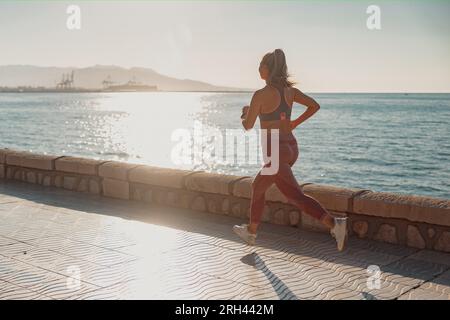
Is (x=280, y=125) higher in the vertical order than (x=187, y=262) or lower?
higher

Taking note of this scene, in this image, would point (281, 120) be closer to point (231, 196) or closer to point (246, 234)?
point (246, 234)

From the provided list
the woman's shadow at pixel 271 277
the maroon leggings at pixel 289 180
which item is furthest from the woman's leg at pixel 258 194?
the woman's shadow at pixel 271 277

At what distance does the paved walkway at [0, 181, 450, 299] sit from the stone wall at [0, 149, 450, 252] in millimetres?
173

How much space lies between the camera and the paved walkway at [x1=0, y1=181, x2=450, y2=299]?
4750mm

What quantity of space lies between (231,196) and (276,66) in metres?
2.44

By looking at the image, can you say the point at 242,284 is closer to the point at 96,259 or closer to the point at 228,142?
the point at 96,259

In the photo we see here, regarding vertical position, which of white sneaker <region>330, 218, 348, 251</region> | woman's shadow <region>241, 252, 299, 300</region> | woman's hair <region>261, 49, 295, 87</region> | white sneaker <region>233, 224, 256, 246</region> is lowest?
woman's shadow <region>241, 252, 299, 300</region>

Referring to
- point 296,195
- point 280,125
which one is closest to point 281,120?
point 280,125

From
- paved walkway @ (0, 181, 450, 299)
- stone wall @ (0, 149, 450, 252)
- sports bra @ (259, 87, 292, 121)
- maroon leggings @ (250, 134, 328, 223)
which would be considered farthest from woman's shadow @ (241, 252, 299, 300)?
sports bra @ (259, 87, 292, 121)

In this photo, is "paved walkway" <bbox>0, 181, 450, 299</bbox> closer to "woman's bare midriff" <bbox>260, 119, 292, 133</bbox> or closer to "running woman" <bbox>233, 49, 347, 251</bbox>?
"running woman" <bbox>233, 49, 347, 251</bbox>

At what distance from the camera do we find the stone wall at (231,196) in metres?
6.02

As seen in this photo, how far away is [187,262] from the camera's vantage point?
5562 mm
